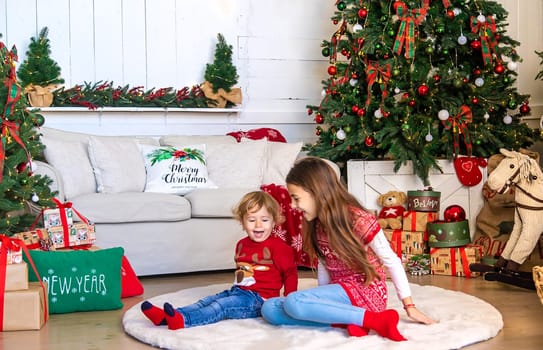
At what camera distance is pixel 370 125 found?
5145 mm

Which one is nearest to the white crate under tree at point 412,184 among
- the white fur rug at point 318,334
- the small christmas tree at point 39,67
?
the white fur rug at point 318,334

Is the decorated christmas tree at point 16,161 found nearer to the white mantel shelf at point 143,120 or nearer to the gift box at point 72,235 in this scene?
the gift box at point 72,235

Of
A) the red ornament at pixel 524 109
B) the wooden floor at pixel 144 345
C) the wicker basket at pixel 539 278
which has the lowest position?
the wooden floor at pixel 144 345

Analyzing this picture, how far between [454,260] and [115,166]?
6.74 ft

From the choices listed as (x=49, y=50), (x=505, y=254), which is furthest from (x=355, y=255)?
(x=49, y=50)

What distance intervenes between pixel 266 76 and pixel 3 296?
329 cm

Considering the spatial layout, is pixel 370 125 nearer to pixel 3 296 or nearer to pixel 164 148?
pixel 164 148

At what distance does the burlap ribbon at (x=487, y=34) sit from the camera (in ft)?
16.5

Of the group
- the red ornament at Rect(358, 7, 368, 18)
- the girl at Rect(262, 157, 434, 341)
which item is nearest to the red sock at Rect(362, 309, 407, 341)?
the girl at Rect(262, 157, 434, 341)

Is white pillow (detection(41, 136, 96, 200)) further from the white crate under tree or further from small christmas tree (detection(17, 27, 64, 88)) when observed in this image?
the white crate under tree

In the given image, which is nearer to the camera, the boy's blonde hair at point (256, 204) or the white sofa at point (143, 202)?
the boy's blonde hair at point (256, 204)

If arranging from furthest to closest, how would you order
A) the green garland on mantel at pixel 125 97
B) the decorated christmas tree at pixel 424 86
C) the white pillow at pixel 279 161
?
the green garland on mantel at pixel 125 97 < the white pillow at pixel 279 161 < the decorated christmas tree at pixel 424 86

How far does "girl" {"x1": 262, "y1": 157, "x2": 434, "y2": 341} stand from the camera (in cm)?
295

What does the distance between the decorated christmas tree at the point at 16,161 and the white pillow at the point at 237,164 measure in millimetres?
1286
